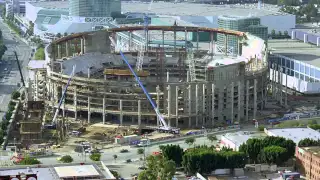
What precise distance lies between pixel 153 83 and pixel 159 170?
67.7ft

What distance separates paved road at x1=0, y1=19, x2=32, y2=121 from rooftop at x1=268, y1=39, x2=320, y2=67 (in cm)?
2473

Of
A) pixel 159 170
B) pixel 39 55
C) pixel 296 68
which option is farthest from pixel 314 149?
pixel 39 55

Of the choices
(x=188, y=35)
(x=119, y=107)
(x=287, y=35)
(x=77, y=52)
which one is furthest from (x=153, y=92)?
(x=287, y=35)

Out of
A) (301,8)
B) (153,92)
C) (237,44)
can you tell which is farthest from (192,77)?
(301,8)

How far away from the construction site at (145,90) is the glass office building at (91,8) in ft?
119

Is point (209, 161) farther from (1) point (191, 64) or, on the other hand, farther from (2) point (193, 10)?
(2) point (193, 10)

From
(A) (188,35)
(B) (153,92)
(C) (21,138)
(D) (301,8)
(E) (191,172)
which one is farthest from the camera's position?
(D) (301,8)

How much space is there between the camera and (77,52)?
90125 millimetres

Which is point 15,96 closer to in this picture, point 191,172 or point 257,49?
point 257,49

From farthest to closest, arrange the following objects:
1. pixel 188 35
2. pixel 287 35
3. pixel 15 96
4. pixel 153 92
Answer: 1. pixel 287 35
2. pixel 188 35
3. pixel 15 96
4. pixel 153 92

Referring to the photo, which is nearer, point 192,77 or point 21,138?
point 21,138

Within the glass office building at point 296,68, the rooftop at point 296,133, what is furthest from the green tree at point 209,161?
the glass office building at point 296,68

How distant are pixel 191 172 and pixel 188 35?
47.1 m

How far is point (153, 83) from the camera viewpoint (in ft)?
245
